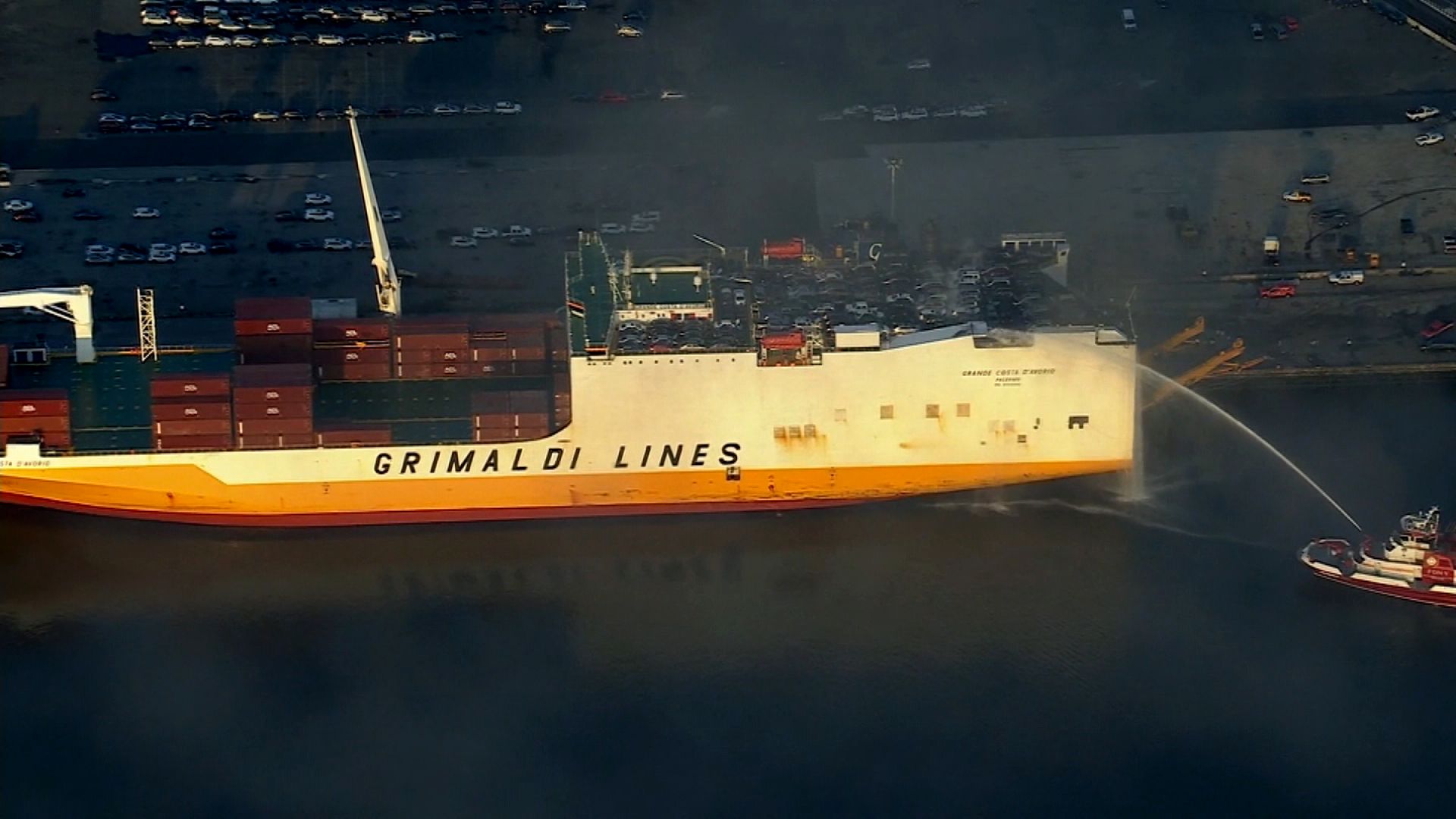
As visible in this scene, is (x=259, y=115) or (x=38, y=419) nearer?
(x=38, y=419)

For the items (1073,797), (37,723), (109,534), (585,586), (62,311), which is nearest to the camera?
(1073,797)

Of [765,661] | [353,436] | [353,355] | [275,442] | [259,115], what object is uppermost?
[259,115]

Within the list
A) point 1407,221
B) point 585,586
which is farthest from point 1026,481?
point 1407,221

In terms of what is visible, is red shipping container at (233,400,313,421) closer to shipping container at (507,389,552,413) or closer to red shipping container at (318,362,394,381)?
red shipping container at (318,362,394,381)

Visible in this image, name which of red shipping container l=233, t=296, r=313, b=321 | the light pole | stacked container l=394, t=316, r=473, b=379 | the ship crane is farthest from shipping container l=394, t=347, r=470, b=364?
the light pole

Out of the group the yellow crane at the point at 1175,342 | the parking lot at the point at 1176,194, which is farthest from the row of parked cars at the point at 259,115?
the yellow crane at the point at 1175,342

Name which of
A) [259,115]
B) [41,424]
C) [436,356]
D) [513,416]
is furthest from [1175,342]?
[259,115]

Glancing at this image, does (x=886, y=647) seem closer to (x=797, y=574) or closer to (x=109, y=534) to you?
(x=797, y=574)

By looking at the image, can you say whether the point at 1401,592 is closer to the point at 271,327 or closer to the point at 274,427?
the point at 274,427
